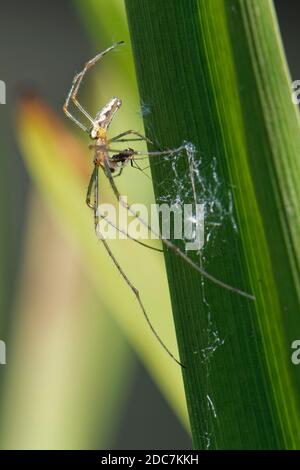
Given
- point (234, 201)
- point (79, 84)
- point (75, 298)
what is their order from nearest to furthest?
point (234, 201)
point (79, 84)
point (75, 298)

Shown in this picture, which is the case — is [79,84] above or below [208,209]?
above

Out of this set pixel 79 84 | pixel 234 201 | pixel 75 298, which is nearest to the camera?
pixel 234 201

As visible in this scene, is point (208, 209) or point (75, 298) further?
point (75, 298)

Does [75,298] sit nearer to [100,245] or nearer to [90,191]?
[100,245]

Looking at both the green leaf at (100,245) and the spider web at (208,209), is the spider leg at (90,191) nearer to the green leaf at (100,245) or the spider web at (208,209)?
the green leaf at (100,245)

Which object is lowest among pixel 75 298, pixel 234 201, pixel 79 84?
pixel 234 201

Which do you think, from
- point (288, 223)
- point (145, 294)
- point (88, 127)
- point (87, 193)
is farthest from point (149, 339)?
point (288, 223)

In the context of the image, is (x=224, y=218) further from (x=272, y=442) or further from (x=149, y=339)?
(x=149, y=339)

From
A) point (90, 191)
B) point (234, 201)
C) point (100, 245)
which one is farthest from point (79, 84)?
point (234, 201)
